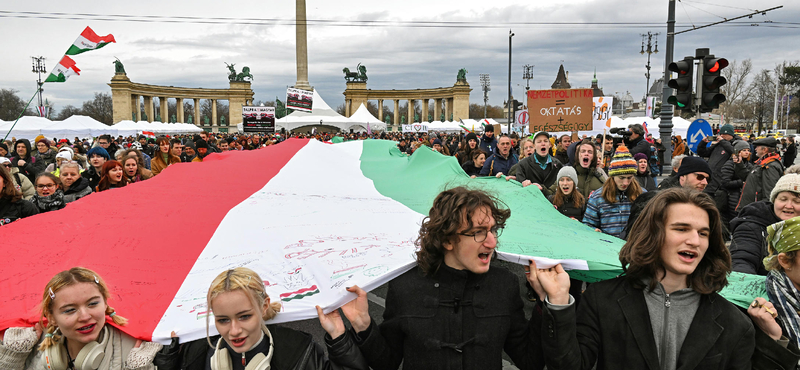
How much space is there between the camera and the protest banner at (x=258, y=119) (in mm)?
21266

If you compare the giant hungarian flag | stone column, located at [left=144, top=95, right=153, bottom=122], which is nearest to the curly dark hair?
the giant hungarian flag

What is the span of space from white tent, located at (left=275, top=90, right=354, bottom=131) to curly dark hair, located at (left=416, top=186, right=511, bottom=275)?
40192 millimetres

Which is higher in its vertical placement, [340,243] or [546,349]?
[340,243]

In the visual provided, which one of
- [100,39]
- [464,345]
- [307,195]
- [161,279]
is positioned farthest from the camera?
[100,39]

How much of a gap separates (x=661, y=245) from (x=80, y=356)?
2.58 metres

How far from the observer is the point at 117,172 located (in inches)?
221

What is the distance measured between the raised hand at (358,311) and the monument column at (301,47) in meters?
58.2

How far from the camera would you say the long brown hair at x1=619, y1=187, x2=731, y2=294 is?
6.69 feet

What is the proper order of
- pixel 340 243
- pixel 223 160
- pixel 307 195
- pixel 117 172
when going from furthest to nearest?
pixel 223 160, pixel 117 172, pixel 307 195, pixel 340 243

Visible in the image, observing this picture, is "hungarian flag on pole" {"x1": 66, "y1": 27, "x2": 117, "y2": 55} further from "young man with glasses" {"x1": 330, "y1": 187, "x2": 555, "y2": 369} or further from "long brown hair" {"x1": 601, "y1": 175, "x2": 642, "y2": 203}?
"young man with glasses" {"x1": 330, "y1": 187, "x2": 555, "y2": 369}

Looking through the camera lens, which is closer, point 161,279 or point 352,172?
point 161,279

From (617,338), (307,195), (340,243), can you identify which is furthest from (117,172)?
(617,338)

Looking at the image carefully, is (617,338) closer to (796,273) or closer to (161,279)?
(796,273)

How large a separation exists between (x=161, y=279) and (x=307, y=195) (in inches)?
83.7
